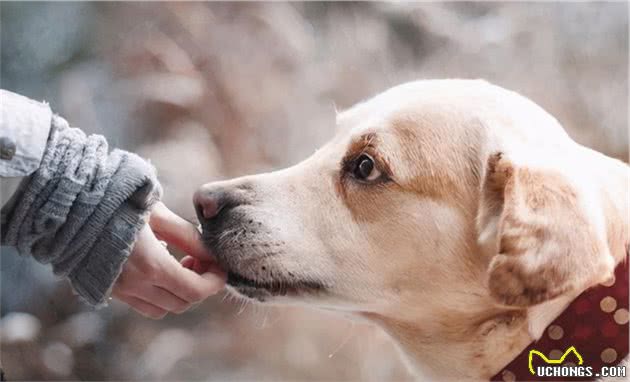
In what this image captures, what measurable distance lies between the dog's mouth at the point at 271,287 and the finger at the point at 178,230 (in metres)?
0.07

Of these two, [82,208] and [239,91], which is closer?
[82,208]

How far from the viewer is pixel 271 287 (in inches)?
44.9

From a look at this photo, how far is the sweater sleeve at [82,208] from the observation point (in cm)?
102

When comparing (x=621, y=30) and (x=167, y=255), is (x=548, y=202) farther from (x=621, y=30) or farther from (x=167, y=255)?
(x=621, y=30)

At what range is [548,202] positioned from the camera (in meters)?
0.98

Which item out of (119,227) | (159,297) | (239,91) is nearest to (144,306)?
(159,297)

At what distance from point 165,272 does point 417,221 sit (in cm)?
40

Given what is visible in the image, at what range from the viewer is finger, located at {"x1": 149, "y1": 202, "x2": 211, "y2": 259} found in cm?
120

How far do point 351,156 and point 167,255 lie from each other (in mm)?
330

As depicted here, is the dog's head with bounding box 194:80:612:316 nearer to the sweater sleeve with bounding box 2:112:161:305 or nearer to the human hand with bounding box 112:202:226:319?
the human hand with bounding box 112:202:226:319

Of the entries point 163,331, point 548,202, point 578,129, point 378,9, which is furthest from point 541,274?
point 163,331

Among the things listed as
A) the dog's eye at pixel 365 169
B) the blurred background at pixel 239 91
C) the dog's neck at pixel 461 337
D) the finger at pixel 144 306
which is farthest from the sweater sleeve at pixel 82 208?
the blurred background at pixel 239 91

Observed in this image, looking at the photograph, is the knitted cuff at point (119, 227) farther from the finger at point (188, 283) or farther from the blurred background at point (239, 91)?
the blurred background at point (239, 91)

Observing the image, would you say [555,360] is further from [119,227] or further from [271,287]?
[119,227]
